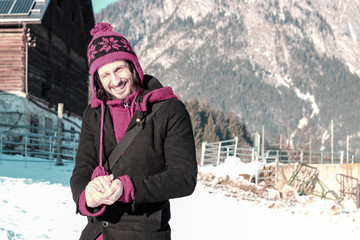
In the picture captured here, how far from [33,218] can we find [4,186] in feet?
7.78

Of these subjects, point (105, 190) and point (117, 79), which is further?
point (117, 79)

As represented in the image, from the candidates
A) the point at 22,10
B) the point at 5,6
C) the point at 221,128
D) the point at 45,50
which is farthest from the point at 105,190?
the point at 221,128

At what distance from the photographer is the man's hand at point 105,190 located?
190 centimetres

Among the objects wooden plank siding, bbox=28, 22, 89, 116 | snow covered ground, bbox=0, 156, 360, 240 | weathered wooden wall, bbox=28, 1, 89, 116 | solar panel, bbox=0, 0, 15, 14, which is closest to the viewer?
snow covered ground, bbox=0, 156, 360, 240

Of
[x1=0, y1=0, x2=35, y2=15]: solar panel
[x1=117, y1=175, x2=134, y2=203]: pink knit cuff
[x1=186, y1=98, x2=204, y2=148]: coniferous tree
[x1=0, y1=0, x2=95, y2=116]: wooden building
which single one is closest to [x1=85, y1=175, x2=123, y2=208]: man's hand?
[x1=117, y1=175, x2=134, y2=203]: pink knit cuff

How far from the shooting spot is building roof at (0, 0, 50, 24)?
2062cm

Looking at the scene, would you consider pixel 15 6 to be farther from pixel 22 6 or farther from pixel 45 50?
pixel 45 50

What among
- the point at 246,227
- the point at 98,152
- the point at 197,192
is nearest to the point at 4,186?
the point at 246,227

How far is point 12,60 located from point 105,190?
20716 millimetres

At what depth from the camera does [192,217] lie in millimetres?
10094

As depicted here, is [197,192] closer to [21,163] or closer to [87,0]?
[21,163]

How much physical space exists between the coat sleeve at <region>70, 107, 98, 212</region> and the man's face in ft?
0.55

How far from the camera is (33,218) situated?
7.29m

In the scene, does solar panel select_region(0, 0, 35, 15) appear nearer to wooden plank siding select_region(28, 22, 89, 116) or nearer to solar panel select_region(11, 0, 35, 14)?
solar panel select_region(11, 0, 35, 14)
